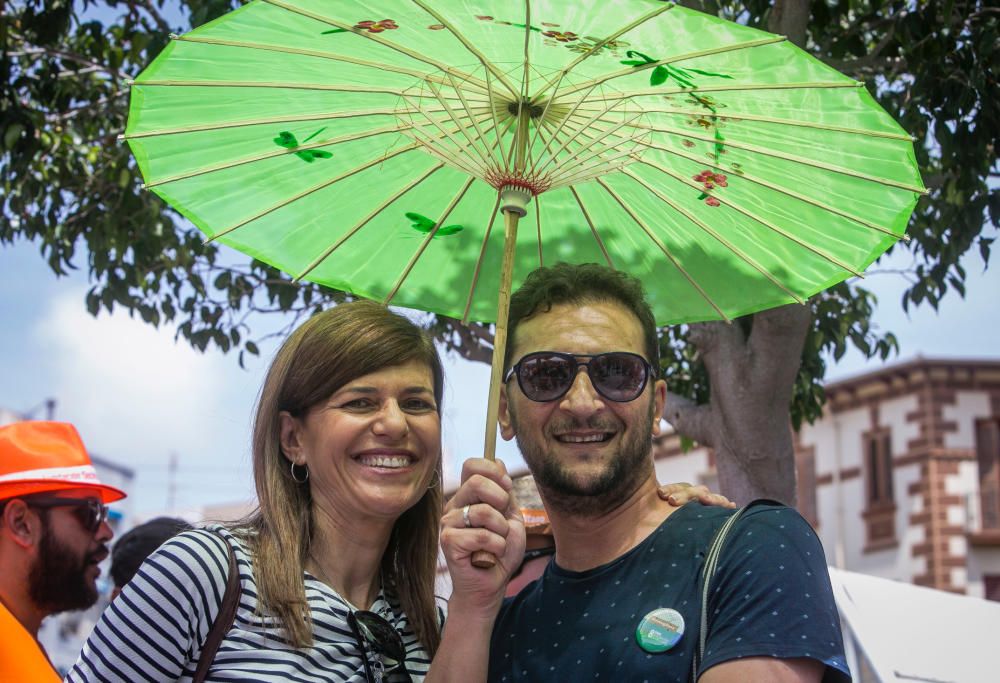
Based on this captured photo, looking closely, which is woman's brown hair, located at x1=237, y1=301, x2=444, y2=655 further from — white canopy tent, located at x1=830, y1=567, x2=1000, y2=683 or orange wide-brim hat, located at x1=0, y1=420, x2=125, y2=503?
white canopy tent, located at x1=830, y1=567, x2=1000, y2=683

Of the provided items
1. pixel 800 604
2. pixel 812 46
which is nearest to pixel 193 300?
pixel 812 46

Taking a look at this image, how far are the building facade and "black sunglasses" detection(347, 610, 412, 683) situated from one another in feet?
86.5

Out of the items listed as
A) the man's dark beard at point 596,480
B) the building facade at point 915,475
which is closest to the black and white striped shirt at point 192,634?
the man's dark beard at point 596,480

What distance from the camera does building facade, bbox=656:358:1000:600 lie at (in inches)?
1179

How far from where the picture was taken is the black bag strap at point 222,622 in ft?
9.51

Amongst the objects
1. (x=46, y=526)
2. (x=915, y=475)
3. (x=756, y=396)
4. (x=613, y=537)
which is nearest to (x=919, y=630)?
(x=756, y=396)

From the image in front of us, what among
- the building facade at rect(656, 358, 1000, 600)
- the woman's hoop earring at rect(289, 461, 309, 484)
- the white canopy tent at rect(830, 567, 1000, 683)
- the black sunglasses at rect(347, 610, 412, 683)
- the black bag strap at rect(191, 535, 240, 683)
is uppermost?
the woman's hoop earring at rect(289, 461, 309, 484)

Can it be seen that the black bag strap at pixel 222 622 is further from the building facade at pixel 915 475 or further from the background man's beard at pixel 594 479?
the building facade at pixel 915 475

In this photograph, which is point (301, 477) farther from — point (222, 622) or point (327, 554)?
point (222, 622)

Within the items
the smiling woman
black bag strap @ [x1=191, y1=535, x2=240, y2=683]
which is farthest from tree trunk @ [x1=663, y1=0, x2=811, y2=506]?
black bag strap @ [x1=191, y1=535, x2=240, y2=683]

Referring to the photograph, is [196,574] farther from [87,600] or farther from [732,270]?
[87,600]

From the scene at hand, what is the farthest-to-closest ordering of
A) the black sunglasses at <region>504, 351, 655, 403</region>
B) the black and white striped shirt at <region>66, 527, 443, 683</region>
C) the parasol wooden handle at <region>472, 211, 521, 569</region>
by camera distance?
the black sunglasses at <region>504, 351, 655, 403</region> → the parasol wooden handle at <region>472, 211, 521, 569</region> → the black and white striped shirt at <region>66, 527, 443, 683</region>

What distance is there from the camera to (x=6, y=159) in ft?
27.2

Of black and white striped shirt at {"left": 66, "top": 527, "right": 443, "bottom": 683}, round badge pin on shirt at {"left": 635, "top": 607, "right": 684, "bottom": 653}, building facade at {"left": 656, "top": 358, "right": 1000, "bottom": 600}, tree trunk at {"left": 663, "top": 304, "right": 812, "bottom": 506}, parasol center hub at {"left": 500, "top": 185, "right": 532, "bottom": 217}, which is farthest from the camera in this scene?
building facade at {"left": 656, "top": 358, "right": 1000, "bottom": 600}
